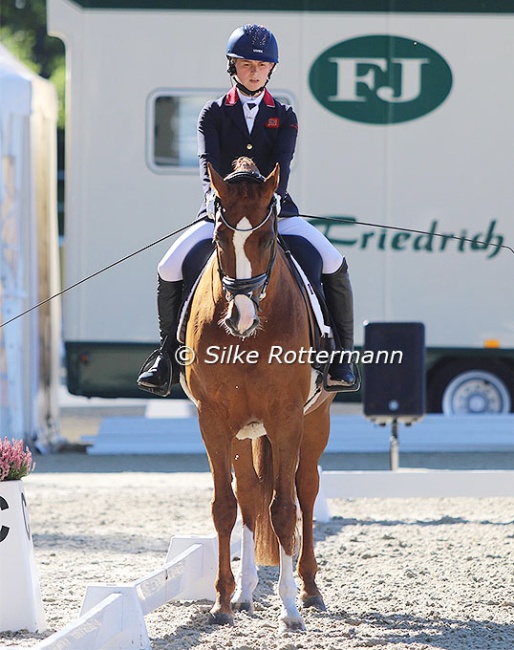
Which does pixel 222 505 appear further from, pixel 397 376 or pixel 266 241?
pixel 397 376

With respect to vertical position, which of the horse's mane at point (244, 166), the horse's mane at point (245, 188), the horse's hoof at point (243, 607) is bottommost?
the horse's hoof at point (243, 607)

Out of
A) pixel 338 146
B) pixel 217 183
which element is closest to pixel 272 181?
pixel 217 183

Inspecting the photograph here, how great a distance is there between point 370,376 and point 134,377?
8.90ft

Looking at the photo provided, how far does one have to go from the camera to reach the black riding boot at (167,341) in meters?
6.08

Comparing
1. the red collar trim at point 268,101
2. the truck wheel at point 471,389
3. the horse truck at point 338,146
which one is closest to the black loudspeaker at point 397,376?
the horse truck at point 338,146

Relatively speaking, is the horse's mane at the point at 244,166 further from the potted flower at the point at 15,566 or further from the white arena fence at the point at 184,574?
the white arena fence at the point at 184,574

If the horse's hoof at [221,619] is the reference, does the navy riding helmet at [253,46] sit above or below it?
above

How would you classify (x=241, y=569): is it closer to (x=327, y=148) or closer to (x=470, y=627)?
(x=470, y=627)

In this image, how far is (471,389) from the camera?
12.2 metres

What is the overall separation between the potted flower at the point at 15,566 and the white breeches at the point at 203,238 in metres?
1.26

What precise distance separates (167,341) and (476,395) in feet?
21.4

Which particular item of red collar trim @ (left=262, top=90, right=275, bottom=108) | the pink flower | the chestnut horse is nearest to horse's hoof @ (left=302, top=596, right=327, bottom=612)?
Result: the chestnut horse

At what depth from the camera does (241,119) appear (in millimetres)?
6012

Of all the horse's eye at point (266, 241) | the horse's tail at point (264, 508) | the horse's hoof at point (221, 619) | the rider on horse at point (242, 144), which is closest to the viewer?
the horse's eye at point (266, 241)
